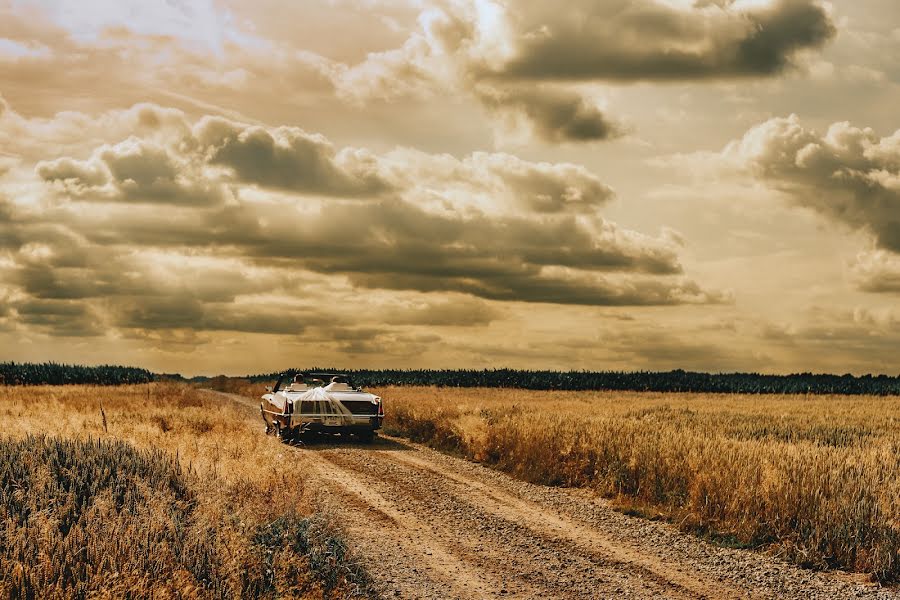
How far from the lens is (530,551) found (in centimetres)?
954

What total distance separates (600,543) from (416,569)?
283cm

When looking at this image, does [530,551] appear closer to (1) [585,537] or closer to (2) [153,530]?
(1) [585,537]

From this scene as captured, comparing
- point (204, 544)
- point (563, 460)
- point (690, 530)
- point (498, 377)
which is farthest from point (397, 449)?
point (498, 377)

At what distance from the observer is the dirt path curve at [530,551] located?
8180mm

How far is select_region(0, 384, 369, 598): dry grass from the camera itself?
6.14 meters

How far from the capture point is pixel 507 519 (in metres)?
11.3

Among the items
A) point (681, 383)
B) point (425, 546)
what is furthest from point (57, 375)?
point (425, 546)

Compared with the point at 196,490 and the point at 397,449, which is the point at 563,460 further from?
the point at 196,490

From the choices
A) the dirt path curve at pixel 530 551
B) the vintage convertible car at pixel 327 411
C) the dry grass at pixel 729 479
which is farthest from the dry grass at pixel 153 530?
the vintage convertible car at pixel 327 411

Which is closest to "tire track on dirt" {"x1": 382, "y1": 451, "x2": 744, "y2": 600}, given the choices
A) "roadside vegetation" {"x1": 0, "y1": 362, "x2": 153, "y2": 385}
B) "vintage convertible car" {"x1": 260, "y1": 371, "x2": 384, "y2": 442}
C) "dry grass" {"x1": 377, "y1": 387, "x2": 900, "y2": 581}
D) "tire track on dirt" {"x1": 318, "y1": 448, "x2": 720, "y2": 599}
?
"tire track on dirt" {"x1": 318, "y1": 448, "x2": 720, "y2": 599}

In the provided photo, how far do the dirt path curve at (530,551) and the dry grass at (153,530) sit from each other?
3.33ft

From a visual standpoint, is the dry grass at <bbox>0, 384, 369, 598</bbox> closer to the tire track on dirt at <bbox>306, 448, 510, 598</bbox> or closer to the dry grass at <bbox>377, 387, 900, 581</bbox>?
the tire track on dirt at <bbox>306, 448, 510, 598</bbox>

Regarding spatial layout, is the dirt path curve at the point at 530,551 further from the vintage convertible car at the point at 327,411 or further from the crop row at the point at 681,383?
the crop row at the point at 681,383

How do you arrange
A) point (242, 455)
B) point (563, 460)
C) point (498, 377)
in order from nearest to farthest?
point (242, 455)
point (563, 460)
point (498, 377)
